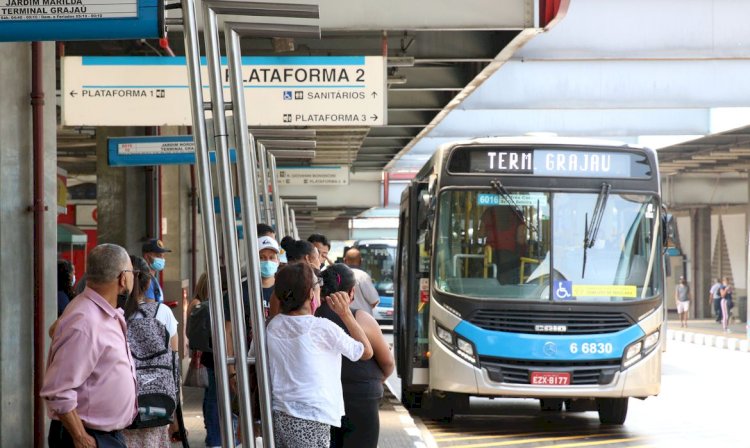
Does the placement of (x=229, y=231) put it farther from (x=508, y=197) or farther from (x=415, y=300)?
(x=415, y=300)

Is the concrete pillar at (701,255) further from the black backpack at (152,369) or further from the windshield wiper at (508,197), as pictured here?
the black backpack at (152,369)

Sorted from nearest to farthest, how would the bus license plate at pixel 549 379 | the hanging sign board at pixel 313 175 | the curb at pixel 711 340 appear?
the bus license plate at pixel 549 379 → the hanging sign board at pixel 313 175 → the curb at pixel 711 340

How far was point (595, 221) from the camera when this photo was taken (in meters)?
13.5

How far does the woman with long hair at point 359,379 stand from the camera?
21.3ft

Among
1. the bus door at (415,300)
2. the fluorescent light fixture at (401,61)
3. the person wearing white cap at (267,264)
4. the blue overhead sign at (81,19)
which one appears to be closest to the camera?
the blue overhead sign at (81,19)

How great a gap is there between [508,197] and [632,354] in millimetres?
2180

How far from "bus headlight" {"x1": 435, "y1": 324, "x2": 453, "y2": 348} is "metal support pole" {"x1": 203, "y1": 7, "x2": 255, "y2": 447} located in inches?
326

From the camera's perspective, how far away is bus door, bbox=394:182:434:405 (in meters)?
14.1

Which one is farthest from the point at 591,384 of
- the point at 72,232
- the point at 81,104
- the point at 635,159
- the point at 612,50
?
the point at 72,232

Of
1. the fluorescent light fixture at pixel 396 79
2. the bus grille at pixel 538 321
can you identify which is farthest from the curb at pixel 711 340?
the bus grille at pixel 538 321

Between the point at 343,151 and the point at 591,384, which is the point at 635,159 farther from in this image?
the point at 343,151

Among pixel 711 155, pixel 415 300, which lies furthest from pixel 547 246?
pixel 711 155

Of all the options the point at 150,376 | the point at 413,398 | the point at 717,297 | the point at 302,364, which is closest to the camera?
the point at 302,364

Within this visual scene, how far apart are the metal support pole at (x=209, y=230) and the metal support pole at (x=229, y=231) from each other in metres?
0.05
